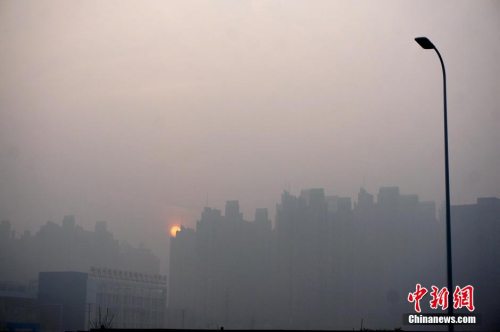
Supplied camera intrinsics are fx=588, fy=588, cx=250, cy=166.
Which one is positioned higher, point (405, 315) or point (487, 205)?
point (487, 205)

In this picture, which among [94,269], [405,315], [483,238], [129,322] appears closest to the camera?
[405,315]

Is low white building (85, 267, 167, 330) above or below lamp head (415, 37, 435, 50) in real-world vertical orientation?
below

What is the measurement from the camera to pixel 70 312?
363 feet

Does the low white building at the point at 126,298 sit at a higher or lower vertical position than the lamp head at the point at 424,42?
lower

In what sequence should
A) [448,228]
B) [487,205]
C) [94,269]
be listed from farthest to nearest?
[94,269] → [487,205] → [448,228]

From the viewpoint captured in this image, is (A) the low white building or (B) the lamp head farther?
(A) the low white building

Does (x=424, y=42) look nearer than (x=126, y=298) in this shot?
Yes

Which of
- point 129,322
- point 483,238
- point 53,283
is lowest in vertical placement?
point 129,322

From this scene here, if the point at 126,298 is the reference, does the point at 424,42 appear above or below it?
above

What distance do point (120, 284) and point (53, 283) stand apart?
12365 millimetres

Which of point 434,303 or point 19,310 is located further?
point 19,310

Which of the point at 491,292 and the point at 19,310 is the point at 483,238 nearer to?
the point at 491,292

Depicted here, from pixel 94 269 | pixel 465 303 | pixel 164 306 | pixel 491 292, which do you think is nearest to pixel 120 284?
pixel 94 269

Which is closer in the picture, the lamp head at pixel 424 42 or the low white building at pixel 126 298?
the lamp head at pixel 424 42
